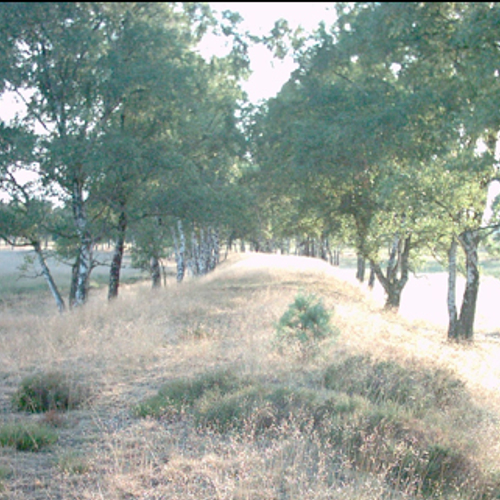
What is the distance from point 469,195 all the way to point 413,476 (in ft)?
40.7

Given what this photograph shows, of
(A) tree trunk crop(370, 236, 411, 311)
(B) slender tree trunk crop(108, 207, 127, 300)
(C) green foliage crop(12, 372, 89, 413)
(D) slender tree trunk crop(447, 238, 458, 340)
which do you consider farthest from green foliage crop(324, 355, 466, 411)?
(A) tree trunk crop(370, 236, 411, 311)

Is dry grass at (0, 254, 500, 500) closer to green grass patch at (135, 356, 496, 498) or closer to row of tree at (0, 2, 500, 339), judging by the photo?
green grass patch at (135, 356, 496, 498)

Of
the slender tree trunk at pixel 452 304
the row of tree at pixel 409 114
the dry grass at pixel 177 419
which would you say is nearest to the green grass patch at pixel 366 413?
the dry grass at pixel 177 419

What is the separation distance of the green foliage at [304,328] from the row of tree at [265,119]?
17.8ft

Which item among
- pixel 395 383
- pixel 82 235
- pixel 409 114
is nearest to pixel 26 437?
pixel 395 383

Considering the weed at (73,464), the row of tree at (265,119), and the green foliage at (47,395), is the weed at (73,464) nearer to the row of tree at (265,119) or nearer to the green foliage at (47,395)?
the green foliage at (47,395)

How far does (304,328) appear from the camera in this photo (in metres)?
9.22

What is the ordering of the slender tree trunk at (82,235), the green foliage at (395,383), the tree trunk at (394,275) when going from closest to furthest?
the green foliage at (395,383) → the slender tree trunk at (82,235) → the tree trunk at (394,275)

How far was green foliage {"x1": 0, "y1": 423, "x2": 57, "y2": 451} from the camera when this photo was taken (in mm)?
5109

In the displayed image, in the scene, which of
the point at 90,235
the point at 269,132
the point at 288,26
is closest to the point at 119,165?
the point at 90,235

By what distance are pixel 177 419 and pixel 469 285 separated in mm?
13123

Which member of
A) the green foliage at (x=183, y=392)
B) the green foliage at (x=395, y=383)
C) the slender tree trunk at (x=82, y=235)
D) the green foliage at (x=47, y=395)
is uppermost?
the slender tree trunk at (x=82, y=235)

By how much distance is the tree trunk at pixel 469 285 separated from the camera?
54.0 ft

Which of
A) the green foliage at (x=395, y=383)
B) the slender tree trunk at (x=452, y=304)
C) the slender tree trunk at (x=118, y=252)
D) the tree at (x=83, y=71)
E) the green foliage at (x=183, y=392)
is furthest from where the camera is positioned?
the slender tree trunk at (x=118, y=252)
